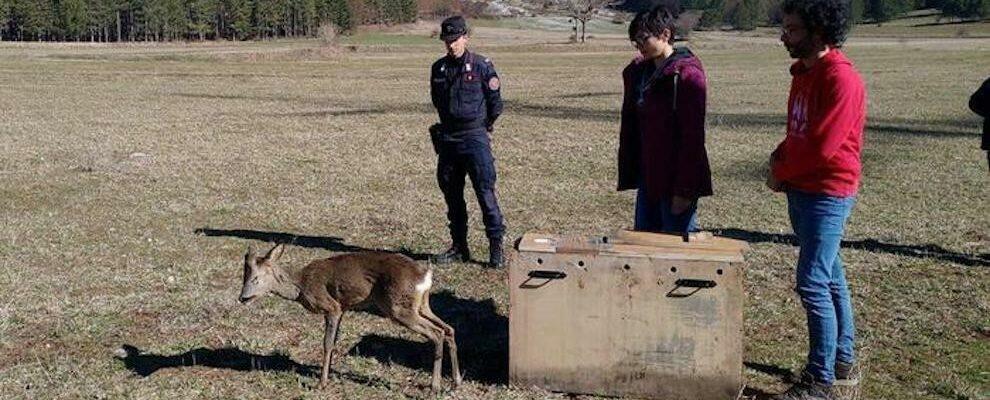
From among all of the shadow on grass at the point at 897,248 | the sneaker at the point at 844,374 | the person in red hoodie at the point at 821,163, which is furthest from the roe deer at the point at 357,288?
the shadow on grass at the point at 897,248

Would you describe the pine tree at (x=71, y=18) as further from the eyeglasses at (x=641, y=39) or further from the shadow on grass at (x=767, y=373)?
the shadow on grass at (x=767, y=373)

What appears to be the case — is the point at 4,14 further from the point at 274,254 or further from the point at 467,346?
the point at 274,254

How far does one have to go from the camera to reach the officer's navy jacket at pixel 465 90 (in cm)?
784

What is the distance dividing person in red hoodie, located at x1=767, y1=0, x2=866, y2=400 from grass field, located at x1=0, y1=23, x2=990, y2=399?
0.53 meters

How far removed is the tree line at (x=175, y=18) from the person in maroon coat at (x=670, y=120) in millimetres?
110358

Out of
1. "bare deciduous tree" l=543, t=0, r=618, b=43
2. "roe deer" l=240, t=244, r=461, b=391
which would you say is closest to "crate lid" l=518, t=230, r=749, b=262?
"roe deer" l=240, t=244, r=461, b=391

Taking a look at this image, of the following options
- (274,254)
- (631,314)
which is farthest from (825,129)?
(274,254)

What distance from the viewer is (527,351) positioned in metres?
5.22

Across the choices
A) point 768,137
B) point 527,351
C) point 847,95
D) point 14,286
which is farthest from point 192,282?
point 768,137

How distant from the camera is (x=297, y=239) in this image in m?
9.62

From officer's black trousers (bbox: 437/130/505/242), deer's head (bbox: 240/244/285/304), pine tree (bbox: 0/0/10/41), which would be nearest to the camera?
deer's head (bbox: 240/244/285/304)

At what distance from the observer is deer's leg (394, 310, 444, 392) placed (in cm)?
514

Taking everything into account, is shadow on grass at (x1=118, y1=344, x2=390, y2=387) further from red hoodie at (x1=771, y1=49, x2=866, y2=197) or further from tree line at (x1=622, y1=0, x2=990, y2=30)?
tree line at (x1=622, y1=0, x2=990, y2=30)

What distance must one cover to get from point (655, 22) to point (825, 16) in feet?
4.09
